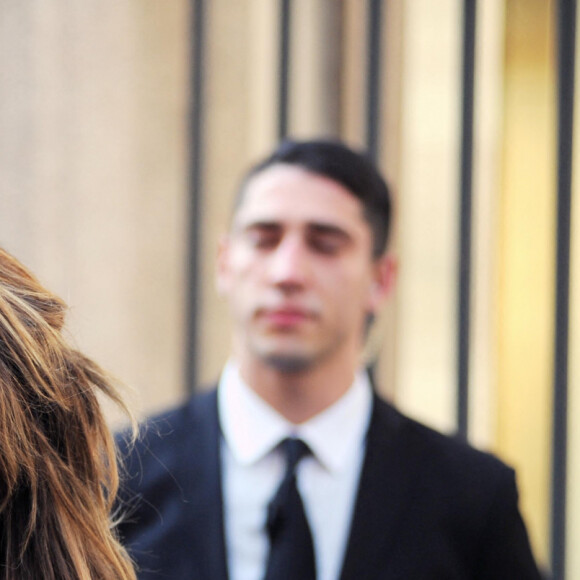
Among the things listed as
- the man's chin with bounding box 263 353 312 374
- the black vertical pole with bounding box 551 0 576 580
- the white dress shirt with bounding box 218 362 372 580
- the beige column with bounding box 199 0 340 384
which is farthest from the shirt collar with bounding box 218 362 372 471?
the beige column with bounding box 199 0 340 384

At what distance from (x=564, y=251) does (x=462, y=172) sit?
43cm

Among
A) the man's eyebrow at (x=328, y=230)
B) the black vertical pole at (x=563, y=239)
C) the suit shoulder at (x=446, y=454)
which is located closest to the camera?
the suit shoulder at (x=446, y=454)

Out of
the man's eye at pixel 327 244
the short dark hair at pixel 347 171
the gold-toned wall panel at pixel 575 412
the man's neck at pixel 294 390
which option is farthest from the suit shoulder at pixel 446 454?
the gold-toned wall panel at pixel 575 412

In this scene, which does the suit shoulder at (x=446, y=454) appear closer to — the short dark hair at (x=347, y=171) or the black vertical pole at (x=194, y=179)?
the short dark hair at (x=347, y=171)

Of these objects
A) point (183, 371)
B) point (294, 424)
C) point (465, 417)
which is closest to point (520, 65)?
point (465, 417)

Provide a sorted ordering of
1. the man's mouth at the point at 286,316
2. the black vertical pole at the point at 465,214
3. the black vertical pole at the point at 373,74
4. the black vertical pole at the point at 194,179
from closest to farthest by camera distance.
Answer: the man's mouth at the point at 286,316 < the black vertical pole at the point at 465,214 < the black vertical pole at the point at 373,74 < the black vertical pole at the point at 194,179

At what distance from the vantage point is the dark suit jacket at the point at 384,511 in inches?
84.4

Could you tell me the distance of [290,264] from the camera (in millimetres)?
2438

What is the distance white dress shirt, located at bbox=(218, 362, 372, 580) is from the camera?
2193mm

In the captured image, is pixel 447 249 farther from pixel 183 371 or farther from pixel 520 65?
pixel 183 371

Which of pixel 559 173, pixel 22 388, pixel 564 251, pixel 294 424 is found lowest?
pixel 294 424

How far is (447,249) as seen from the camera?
394cm

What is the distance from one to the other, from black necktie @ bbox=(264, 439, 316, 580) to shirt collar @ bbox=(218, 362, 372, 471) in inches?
4.1

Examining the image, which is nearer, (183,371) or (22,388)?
(22,388)
